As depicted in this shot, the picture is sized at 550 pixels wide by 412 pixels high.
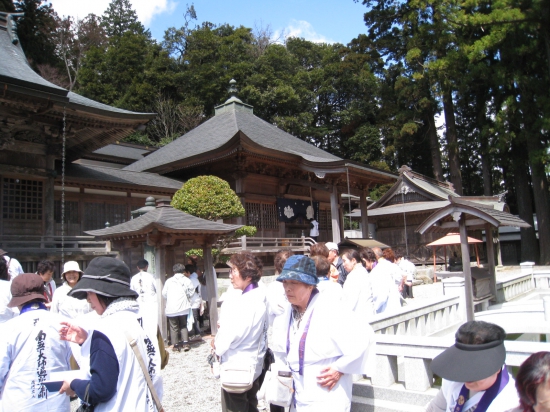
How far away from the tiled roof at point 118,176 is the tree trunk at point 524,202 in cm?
1912

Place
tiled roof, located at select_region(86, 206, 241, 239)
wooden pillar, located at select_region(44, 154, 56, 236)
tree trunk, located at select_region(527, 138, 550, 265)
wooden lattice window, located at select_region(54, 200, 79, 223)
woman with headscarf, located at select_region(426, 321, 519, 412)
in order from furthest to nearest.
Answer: tree trunk, located at select_region(527, 138, 550, 265) < wooden lattice window, located at select_region(54, 200, 79, 223) < wooden pillar, located at select_region(44, 154, 56, 236) < tiled roof, located at select_region(86, 206, 241, 239) < woman with headscarf, located at select_region(426, 321, 519, 412)

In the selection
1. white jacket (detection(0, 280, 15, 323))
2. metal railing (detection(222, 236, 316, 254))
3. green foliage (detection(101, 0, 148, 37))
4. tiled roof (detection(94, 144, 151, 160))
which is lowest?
white jacket (detection(0, 280, 15, 323))

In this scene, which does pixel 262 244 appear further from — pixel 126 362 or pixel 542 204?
pixel 542 204

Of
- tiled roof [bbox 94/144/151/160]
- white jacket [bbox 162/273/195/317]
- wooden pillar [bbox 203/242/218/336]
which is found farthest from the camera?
tiled roof [bbox 94/144/151/160]

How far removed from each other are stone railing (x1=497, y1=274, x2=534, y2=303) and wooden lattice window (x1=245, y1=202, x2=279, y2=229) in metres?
8.84

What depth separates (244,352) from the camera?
10.2 ft

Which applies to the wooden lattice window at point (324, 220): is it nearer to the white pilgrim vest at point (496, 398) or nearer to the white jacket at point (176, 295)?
the white jacket at point (176, 295)

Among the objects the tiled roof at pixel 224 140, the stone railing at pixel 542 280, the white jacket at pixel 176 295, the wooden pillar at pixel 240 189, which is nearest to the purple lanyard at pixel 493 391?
the white jacket at pixel 176 295

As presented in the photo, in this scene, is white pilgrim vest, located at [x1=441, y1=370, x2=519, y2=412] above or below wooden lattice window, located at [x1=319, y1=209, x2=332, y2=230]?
below

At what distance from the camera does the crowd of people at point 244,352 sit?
5.94 feet

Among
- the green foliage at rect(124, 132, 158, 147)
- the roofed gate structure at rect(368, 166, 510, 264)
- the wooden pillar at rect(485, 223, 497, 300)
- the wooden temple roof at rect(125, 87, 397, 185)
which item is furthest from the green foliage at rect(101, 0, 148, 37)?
the wooden pillar at rect(485, 223, 497, 300)

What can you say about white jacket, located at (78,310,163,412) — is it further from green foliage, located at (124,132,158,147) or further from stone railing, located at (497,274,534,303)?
green foliage, located at (124,132,158,147)

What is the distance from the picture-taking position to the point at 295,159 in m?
16.1

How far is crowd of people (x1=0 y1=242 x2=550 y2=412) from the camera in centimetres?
181
